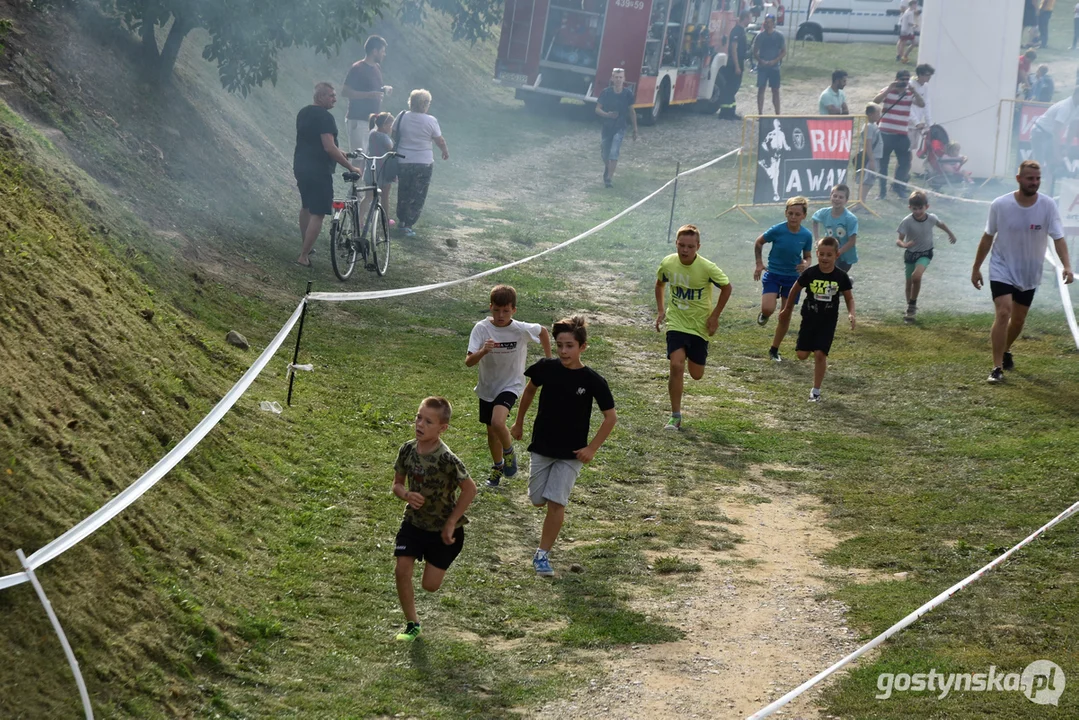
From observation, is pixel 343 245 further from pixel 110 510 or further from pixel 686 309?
pixel 110 510

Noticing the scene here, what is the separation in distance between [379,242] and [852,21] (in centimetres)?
2956

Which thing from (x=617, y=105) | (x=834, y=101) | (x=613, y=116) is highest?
(x=834, y=101)

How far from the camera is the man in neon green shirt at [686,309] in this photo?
11.4m

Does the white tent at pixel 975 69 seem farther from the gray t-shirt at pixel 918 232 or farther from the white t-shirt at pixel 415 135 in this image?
the white t-shirt at pixel 415 135

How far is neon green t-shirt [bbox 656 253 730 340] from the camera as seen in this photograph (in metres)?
11.4

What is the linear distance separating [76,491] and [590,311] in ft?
35.2

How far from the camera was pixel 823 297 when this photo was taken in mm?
12500

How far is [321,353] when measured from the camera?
1245 centimetres

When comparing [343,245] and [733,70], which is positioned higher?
[733,70]

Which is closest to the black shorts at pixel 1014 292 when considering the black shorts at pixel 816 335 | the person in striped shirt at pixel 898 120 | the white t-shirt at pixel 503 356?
the black shorts at pixel 816 335

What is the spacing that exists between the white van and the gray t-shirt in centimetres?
2656

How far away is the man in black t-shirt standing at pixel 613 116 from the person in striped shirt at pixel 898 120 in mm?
5080

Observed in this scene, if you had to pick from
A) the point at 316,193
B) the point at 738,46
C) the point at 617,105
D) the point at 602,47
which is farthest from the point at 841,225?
the point at 738,46
